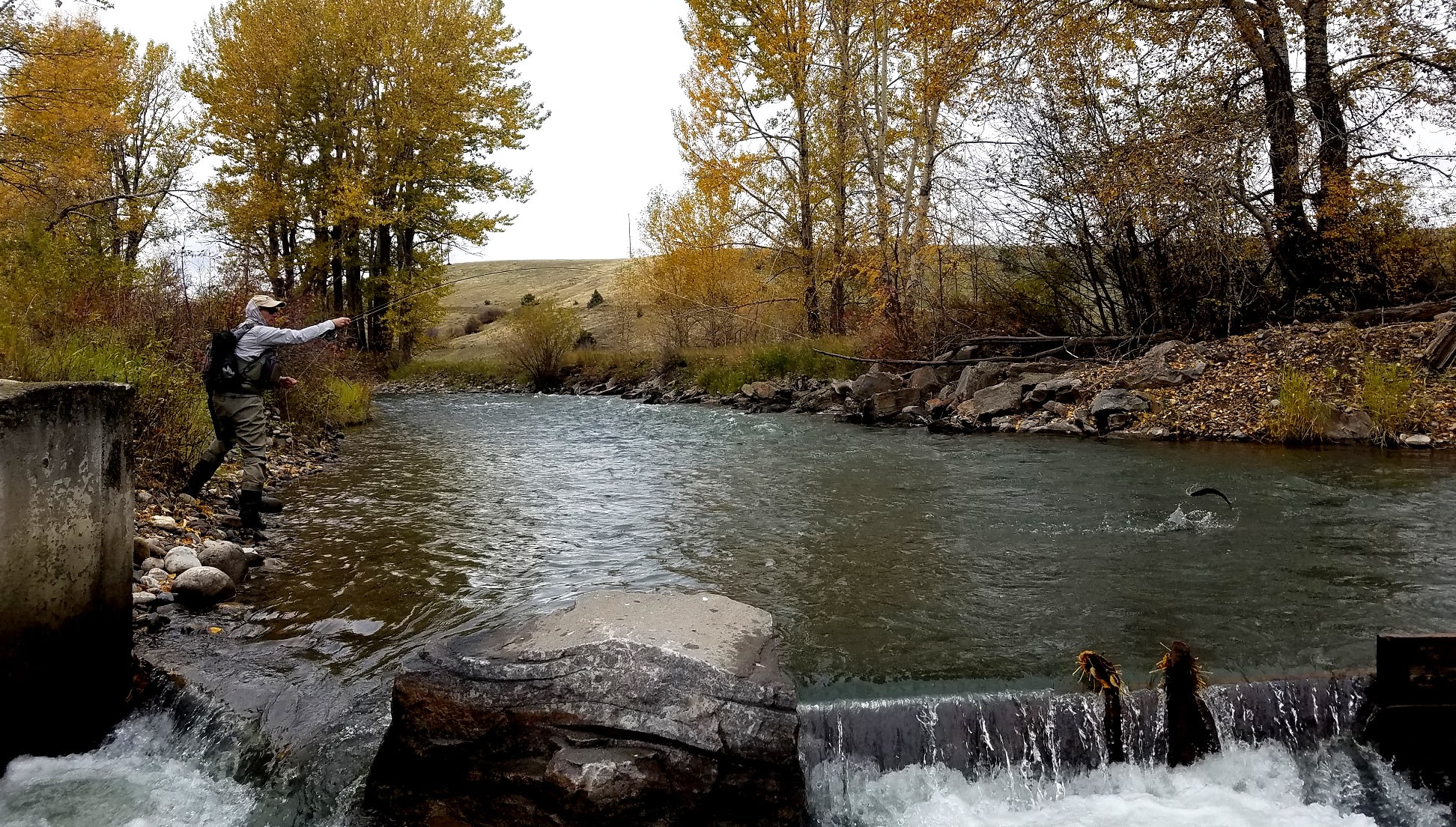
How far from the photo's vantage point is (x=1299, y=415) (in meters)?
10.5

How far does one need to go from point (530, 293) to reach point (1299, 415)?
64.5 metres

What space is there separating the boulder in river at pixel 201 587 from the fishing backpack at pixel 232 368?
87.8 inches

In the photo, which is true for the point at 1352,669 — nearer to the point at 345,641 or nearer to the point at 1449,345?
the point at 345,641

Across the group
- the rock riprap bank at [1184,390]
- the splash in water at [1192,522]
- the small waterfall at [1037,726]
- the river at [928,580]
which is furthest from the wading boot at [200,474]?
the rock riprap bank at [1184,390]

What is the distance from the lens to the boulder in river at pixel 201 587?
16.5 feet

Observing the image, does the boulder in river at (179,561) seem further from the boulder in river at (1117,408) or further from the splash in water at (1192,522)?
the boulder in river at (1117,408)

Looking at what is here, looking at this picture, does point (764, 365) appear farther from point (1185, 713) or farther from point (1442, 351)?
point (1185, 713)

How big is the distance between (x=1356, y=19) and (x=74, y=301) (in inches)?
667

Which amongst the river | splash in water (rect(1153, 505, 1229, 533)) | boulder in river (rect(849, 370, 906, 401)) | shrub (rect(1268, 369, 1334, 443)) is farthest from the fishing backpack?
shrub (rect(1268, 369, 1334, 443))

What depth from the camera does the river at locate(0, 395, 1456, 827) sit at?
3.49 m

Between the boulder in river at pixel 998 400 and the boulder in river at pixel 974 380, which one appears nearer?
the boulder in river at pixel 998 400

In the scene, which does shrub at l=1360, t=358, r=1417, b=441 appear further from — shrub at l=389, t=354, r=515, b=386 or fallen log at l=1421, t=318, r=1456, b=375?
shrub at l=389, t=354, r=515, b=386

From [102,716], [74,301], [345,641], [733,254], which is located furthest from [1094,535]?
[733,254]

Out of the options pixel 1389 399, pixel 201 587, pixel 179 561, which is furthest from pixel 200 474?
pixel 1389 399
